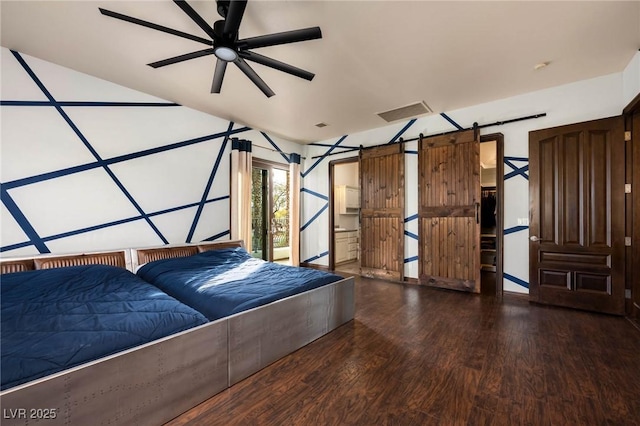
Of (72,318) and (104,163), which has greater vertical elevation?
(104,163)

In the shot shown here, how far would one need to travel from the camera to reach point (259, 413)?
168 cm

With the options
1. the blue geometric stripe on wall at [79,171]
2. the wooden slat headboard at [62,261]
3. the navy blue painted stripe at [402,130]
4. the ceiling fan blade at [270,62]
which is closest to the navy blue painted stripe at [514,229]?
the navy blue painted stripe at [402,130]

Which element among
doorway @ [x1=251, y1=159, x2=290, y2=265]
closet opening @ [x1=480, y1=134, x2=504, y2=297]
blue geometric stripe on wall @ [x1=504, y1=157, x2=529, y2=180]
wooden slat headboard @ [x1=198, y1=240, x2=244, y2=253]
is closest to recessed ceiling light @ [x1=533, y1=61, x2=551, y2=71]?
closet opening @ [x1=480, y1=134, x2=504, y2=297]

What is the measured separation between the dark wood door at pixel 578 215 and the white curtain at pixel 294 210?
415 cm

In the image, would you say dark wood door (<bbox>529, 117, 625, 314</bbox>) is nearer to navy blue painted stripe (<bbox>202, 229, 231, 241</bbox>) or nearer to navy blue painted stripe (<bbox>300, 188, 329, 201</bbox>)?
navy blue painted stripe (<bbox>300, 188, 329, 201</bbox>)

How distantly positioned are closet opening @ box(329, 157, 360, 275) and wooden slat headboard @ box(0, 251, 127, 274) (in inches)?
153

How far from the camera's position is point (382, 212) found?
5297 mm

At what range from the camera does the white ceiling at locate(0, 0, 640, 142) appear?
2311 mm

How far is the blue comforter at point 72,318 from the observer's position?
137cm

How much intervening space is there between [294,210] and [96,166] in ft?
11.6

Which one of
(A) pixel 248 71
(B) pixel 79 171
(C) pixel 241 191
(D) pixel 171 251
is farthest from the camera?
(C) pixel 241 191

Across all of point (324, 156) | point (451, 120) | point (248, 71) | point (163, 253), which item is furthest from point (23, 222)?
point (451, 120)

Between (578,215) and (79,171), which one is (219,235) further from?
(578,215)

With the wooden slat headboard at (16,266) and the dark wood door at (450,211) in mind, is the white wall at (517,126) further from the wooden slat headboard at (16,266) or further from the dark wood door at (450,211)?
the wooden slat headboard at (16,266)
